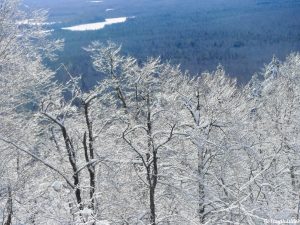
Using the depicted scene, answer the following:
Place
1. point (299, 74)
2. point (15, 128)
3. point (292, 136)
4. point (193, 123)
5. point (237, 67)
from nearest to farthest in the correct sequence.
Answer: point (15, 128) → point (193, 123) → point (292, 136) → point (299, 74) → point (237, 67)

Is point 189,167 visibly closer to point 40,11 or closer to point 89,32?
point 40,11

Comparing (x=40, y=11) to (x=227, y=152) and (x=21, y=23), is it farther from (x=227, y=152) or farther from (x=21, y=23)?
(x=227, y=152)

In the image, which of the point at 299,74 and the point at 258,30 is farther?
the point at 258,30

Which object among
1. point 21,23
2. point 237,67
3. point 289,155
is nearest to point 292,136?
point 289,155

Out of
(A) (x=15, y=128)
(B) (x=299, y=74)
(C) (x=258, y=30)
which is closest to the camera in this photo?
(A) (x=15, y=128)

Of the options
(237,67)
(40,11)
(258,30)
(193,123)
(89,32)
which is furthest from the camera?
(258,30)

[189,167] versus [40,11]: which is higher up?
[40,11]


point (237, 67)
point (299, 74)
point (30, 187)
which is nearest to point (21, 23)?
point (30, 187)
